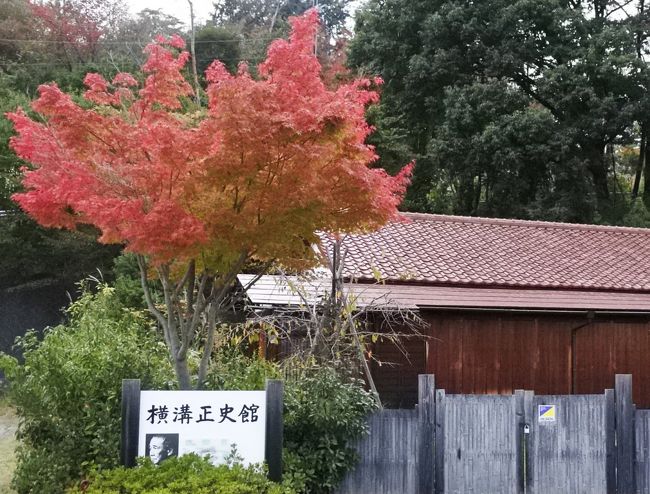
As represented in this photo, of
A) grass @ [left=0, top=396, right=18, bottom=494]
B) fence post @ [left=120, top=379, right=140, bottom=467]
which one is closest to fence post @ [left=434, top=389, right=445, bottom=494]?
fence post @ [left=120, top=379, right=140, bottom=467]

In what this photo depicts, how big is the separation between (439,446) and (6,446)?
7.67 metres

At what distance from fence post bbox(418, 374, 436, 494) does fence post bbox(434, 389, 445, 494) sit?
0.18ft

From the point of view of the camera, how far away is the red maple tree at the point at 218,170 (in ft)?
23.7

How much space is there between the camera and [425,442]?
27.8 feet

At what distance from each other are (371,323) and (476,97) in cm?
1329

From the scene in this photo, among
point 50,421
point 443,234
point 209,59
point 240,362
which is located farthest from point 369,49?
point 50,421

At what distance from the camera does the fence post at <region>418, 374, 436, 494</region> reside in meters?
8.46

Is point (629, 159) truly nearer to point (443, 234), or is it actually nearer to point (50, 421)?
point (443, 234)

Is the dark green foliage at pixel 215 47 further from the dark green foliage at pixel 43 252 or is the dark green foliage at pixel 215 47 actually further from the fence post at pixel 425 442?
the fence post at pixel 425 442

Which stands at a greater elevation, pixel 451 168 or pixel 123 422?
pixel 451 168

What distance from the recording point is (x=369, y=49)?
2622 cm

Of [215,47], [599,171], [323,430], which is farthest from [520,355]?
[215,47]

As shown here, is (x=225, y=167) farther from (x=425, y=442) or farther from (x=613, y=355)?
(x=613, y=355)

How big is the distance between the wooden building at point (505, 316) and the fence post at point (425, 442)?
3.77 meters
